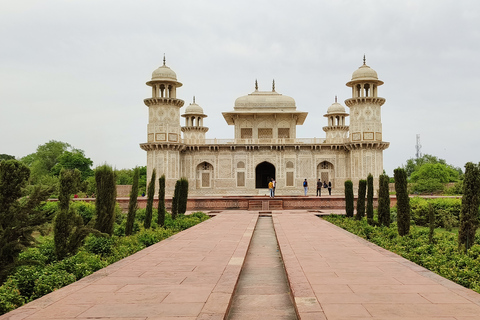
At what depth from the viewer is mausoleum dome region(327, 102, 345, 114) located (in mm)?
37553

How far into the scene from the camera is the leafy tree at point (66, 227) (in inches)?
246

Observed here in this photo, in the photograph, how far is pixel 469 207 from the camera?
23.5ft

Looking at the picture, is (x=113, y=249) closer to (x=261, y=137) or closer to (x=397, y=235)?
(x=397, y=235)

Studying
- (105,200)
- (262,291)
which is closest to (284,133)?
(105,200)

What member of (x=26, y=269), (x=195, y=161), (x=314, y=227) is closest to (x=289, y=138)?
(x=195, y=161)

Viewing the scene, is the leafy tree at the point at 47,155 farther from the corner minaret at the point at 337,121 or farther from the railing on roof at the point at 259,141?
the corner minaret at the point at 337,121

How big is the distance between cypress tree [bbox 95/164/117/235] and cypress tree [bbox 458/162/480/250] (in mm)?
6121

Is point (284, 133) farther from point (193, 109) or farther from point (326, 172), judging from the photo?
point (193, 109)

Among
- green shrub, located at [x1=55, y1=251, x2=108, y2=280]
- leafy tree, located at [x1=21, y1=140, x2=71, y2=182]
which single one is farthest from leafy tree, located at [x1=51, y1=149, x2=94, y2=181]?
green shrub, located at [x1=55, y1=251, x2=108, y2=280]

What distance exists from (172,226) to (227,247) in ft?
13.6

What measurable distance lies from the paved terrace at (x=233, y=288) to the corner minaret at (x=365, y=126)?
2186 cm

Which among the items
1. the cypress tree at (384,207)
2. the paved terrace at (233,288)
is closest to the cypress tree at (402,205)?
the cypress tree at (384,207)

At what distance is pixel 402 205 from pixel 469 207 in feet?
6.17

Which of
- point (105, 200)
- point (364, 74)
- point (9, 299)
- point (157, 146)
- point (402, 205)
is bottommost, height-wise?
point (9, 299)
